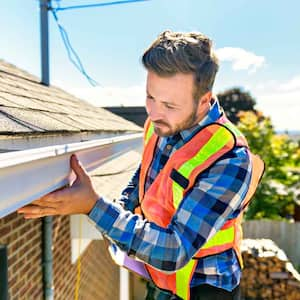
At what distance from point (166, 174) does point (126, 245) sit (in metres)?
0.30

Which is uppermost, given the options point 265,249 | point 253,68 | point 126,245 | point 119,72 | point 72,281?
point 253,68

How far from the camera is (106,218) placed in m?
1.16

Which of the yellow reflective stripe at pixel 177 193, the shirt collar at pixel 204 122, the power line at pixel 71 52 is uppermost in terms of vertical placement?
the power line at pixel 71 52

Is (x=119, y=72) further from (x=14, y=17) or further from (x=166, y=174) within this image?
(x=166, y=174)

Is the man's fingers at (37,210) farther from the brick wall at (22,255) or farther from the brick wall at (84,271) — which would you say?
the brick wall at (84,271)

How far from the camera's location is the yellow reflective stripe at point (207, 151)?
1.18m

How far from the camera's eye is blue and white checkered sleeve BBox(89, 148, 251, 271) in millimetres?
1104

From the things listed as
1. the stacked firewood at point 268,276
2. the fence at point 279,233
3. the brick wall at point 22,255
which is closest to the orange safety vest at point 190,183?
the brick wall at point 22,255

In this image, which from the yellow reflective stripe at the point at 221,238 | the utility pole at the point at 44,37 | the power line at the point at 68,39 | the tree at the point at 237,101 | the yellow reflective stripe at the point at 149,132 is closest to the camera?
the yellow reflective stripe at the point at 221,238

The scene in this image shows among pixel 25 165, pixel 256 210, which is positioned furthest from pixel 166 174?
pixel 256 210

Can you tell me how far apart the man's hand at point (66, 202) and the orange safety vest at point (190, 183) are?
272mm

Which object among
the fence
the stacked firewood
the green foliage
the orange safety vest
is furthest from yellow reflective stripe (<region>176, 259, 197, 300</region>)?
the green foliage

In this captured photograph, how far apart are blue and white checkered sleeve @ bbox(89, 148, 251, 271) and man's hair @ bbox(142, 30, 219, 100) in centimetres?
27

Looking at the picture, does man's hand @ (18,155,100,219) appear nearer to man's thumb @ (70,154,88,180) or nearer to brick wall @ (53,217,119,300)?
man's thumb @ (70,154,88,180)
